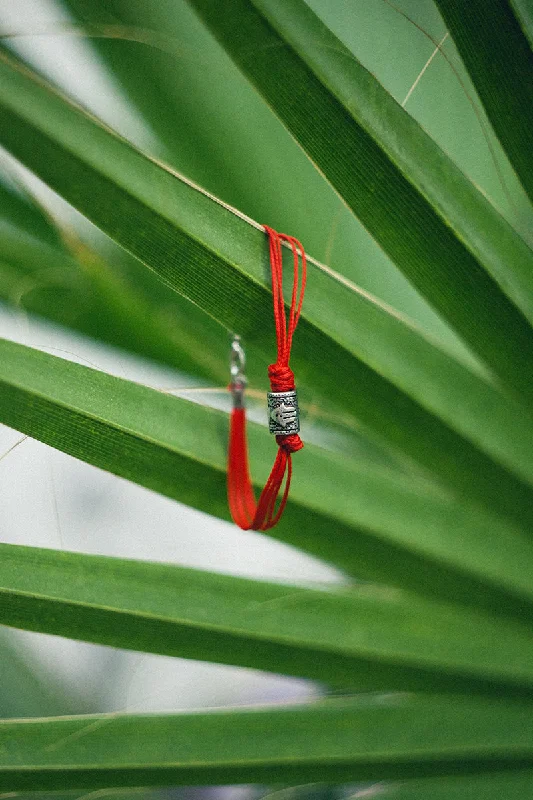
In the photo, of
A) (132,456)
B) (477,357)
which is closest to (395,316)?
(477,357)

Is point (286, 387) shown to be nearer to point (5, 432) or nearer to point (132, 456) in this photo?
point (132, 456)

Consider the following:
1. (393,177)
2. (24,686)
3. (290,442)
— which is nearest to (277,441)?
(290,442)

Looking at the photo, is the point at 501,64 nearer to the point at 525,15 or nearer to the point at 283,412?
the point at 525,15

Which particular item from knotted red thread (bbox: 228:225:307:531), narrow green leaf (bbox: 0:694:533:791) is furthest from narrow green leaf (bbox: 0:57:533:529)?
narrow green leaf (bbox: 0:694:533:791)

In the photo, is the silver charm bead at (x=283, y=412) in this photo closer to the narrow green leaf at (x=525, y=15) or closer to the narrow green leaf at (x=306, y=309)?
the narrow green leaf at (x=306, y=309)

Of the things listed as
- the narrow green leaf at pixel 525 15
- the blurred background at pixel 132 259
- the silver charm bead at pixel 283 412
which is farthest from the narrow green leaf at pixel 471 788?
the narrow green leaf at pixel 525 15

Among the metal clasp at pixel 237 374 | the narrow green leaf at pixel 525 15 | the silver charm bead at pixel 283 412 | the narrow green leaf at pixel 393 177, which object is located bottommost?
the silver charm bead at pixel 283 412
